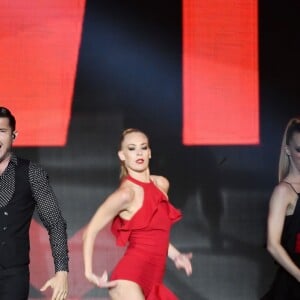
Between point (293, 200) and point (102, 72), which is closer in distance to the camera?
point (293, 200)

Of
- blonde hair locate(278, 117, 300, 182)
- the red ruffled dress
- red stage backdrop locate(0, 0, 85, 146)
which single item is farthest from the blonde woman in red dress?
red stage backdrop locate(0, 0, 85, 146)

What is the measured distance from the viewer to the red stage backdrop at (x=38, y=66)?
176 inches

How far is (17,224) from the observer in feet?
10.3

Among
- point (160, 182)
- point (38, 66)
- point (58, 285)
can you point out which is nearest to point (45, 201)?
point (58, 285)

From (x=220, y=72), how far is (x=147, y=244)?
60.2 inches

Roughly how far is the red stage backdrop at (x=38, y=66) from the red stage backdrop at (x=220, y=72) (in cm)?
72

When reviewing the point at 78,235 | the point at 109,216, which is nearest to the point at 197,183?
the point at 78,235

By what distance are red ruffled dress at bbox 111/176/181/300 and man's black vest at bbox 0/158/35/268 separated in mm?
501

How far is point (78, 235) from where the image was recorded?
4496 mm

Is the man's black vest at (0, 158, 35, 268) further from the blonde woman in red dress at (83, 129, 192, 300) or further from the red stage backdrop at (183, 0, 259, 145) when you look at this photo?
the red stage backdrop at (183, 0, 259, 145)

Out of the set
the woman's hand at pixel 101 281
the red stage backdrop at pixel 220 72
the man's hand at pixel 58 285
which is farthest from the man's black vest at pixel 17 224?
the red stage backdrop at pixel 220 72

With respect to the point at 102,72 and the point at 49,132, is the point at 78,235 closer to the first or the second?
the point at 49,132

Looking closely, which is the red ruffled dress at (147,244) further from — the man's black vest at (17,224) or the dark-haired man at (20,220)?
the man's black vest at (17,224)

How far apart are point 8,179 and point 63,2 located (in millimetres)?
1667
